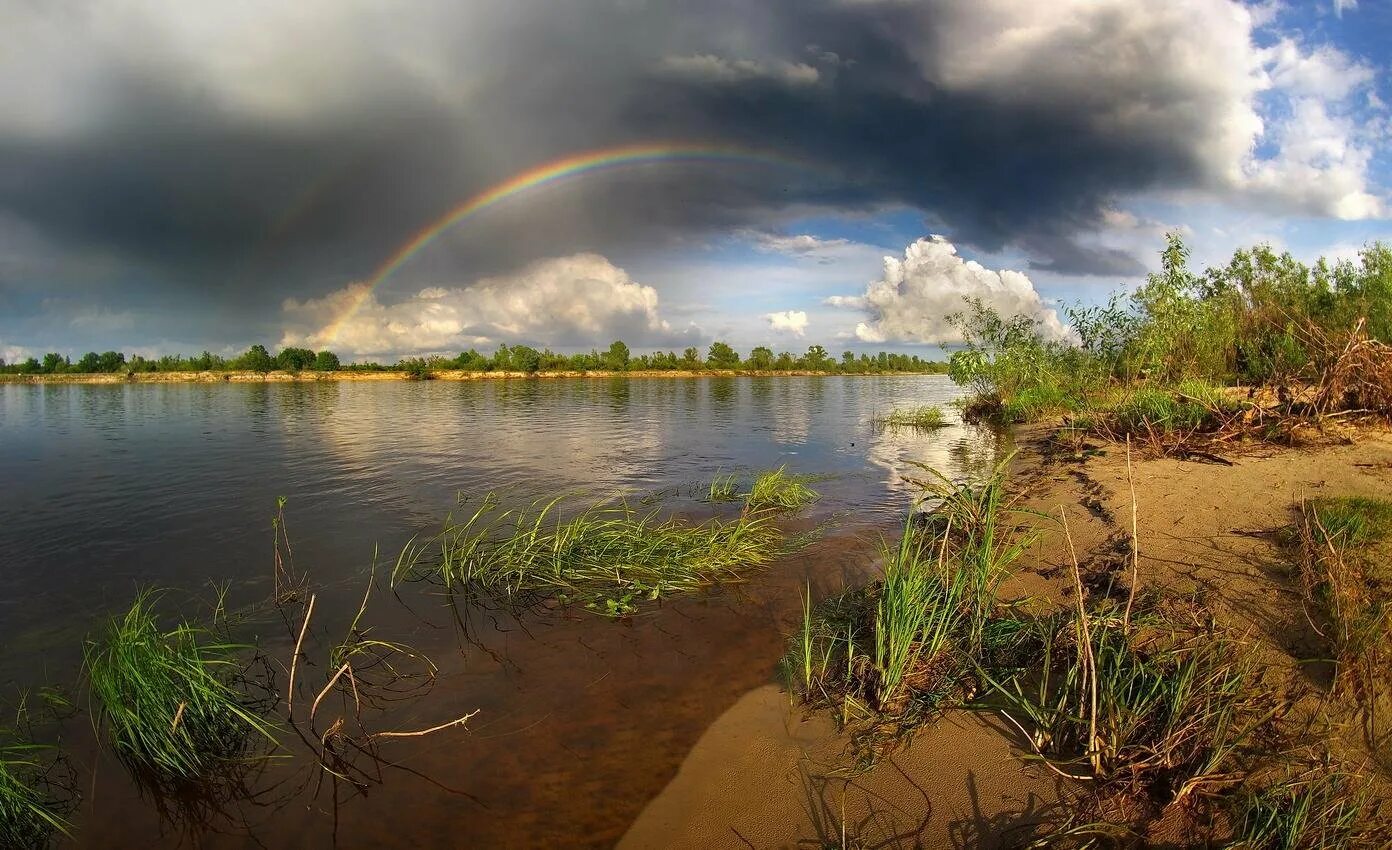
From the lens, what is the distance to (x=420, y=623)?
323 inches

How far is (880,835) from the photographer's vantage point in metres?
3.96

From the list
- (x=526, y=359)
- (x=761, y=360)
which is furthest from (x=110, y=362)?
(x=761, y=360)

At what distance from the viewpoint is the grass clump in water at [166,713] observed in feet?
16.6

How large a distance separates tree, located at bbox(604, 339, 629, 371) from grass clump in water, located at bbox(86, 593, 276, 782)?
134042mm

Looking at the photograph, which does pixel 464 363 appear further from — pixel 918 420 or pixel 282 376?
pixel 918 420

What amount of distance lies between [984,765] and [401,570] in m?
9.01

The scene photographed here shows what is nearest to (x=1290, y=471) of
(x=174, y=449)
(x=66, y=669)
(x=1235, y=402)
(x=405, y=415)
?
(x=1235, y=402)

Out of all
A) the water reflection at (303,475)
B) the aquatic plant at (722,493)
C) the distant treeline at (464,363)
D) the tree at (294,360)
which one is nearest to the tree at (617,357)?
the distant treeline at (464,363)

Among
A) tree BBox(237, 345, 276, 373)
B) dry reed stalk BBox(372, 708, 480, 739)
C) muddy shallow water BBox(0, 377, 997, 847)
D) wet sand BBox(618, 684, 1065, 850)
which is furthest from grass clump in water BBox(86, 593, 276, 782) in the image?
tree BBox(237, 345, 276, 373)

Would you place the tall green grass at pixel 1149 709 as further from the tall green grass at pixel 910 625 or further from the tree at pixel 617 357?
the tree at pixel 617 357

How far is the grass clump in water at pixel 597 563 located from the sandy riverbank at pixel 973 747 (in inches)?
128

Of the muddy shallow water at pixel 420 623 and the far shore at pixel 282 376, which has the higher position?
the far shore at pixel 282 376

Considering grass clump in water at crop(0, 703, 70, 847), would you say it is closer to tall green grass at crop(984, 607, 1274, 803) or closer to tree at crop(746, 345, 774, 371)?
tall green grass at crop(984, 607, 1274, 803)

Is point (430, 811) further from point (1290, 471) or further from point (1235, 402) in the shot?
point (1235, 402)
